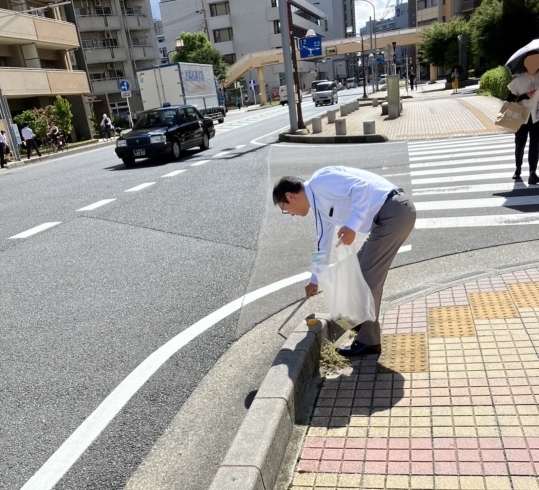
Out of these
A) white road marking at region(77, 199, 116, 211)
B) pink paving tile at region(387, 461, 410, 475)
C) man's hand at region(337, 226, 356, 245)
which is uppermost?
man's hand at region(337, 226, 356, 245)

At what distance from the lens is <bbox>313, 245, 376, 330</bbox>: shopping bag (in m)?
3.08

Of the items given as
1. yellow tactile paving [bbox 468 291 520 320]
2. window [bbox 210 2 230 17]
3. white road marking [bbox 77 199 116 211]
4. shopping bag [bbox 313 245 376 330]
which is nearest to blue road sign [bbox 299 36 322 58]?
white road marking [bbox 77 199 116 211]

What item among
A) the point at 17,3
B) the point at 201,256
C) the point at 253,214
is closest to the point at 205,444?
the point at 201,256

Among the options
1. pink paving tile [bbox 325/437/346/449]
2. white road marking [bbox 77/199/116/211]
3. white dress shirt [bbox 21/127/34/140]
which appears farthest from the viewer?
white dress shirt [bbox 21/127/34/140]

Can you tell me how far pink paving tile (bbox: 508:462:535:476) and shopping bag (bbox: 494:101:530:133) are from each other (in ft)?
19.4

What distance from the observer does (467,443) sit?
96.7 inches

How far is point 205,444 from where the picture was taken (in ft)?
9.51

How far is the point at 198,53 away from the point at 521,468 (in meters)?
61.0

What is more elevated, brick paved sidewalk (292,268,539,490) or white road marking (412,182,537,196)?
brick paved sidewalk (292,268,539,490)

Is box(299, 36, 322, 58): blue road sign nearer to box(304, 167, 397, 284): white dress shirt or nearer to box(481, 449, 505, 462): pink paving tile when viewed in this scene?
box(304, 167, 397, 284): white dress shirt

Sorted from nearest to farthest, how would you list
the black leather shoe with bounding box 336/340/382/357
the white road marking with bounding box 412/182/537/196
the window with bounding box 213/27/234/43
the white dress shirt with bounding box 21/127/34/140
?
the black leather shoe with bounding box 336/340/382/357 < the white road marking with bounding box 412/182/537/196 < the white dress shirt with bounding box 21/127/34/140 < the window with bounding box 213/27/234/43

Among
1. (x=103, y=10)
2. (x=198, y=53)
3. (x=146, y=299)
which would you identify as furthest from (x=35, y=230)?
(x=103, y=10)

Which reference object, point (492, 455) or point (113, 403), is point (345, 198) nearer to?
point (492, 455)

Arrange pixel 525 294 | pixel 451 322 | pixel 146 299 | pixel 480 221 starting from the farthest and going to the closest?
pixel 480 221, pixel 146 299, pixel 525 294, pixel 451 322
